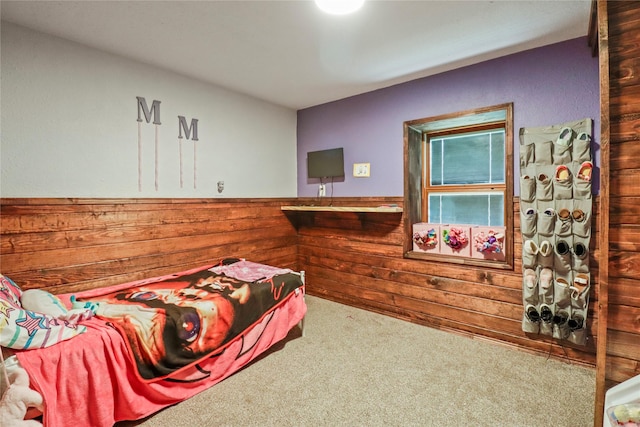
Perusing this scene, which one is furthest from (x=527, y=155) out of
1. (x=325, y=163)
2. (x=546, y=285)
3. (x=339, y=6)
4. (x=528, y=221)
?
(x=325, y=163)

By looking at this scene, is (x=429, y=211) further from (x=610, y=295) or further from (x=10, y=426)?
(x=10, y=426)

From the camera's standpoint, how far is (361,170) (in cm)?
339

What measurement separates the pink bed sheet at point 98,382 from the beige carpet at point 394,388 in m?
0.09

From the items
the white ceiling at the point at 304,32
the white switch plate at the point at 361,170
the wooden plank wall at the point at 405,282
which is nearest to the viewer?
the white ceiling at the point at 304,32

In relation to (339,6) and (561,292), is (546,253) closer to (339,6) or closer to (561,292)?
(561,292)

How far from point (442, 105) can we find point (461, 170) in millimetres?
662

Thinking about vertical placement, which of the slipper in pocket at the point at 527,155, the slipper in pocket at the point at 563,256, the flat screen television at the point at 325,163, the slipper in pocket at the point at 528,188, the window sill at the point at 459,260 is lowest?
the window sill at the point at 459,260

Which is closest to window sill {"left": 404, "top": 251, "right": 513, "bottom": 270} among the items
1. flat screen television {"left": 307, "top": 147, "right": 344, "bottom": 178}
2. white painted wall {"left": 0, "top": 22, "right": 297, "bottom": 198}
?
flat screen television {"left": 307, "top": 147, "right": 344, "bottom": 178}

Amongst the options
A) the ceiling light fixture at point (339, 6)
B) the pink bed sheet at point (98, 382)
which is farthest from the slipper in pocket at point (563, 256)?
the pink bed sheet at point (98, 382)

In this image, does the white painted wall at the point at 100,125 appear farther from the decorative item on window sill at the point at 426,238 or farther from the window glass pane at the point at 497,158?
the window glass pane at the point at 497,158

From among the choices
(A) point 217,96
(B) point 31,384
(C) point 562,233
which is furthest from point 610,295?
(A) point 217,96

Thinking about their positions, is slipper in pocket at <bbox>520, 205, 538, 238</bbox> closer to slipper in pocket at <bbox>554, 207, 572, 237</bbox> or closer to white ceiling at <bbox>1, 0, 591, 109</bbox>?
slipper in pocket at <bbox>554, 207, 572, 237</bbox>

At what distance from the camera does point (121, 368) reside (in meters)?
1.65

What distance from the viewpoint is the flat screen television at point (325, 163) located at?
353 centimetres
